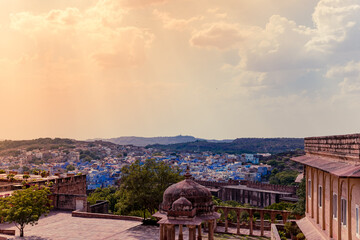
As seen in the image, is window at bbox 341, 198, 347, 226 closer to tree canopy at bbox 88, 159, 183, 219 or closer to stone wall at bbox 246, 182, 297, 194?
tree canopy at bbox 88, 159, 183, 219

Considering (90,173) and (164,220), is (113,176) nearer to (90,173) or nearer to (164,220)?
(90,173)

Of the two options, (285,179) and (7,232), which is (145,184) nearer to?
(7,232)

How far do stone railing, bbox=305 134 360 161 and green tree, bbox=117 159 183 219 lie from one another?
16478mm

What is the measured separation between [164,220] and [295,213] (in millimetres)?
13547

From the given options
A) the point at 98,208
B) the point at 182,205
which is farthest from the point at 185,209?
the point at 98,208

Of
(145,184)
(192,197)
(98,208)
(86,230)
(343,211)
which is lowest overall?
(98,208)

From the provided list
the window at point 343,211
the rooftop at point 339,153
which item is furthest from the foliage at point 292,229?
the window at point 343,211

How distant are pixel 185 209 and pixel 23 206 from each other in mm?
12213

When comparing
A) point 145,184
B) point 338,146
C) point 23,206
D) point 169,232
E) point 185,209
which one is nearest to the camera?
point 338,146

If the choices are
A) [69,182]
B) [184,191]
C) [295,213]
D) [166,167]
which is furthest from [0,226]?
[295,213]

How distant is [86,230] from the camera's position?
27.3 metres

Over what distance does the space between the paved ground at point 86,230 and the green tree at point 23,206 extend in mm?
1354

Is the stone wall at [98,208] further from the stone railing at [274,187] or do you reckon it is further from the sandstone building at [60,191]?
the stone railing at [274,187]

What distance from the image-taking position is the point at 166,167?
34312 millimetres
